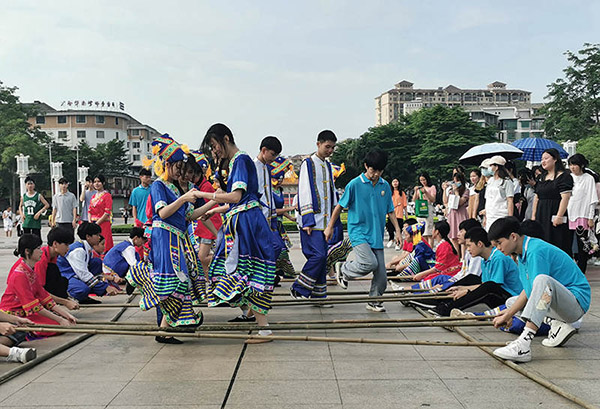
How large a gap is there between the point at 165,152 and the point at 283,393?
244 cm

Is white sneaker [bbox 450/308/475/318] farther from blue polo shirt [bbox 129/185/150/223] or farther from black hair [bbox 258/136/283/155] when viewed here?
blue polo shirt [bbox 129/185/150/223]

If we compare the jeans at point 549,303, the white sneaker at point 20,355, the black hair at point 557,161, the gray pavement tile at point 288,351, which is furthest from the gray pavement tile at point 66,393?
the black hair at point 557,161

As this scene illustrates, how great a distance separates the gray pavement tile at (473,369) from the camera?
397 centimetres

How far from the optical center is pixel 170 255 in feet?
16.7

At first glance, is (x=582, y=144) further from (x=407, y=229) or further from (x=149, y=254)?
(x=149, y=254)

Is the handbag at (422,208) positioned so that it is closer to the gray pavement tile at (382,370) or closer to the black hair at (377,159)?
the black hair at (377,159)

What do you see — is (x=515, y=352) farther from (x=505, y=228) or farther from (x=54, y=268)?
(x=54, y=268)

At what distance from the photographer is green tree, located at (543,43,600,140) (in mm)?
51062

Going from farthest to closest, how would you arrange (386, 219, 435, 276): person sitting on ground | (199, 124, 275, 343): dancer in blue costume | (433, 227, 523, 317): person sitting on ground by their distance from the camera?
(386, 219, 435, 276): person sitting on ground
(433, 227, 523, 317): person sitting on ground
(199, 124, 275, 343): dancer in blue costume

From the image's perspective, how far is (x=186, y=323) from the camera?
507 centimetres

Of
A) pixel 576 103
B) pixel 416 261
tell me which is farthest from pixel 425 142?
pixel 416 261

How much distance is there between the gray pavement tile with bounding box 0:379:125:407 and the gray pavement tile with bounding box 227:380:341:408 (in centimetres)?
75

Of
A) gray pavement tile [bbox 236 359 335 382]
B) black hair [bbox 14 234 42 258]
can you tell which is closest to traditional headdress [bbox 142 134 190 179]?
black hair [bbox 14 234 42 258]

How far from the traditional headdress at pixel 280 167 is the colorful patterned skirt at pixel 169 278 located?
388 cm
